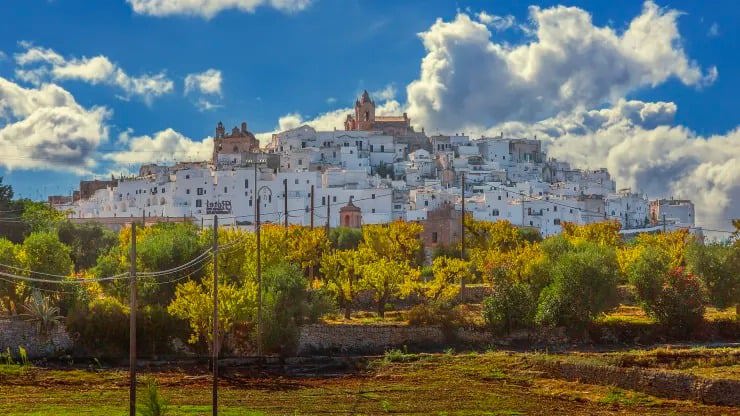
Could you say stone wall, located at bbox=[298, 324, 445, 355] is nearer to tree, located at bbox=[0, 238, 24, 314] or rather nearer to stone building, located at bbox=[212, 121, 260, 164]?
tree, located at bbox=[0, 238, 24, 314]

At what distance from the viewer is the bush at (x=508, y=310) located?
49.0m

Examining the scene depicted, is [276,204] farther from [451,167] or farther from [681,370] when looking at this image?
[681,370]

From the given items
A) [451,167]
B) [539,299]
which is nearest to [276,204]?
[451,167]

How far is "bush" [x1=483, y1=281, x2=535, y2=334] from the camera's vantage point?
49.0 m

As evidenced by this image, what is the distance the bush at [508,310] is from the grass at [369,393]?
23.0ft

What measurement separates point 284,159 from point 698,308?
8769cm

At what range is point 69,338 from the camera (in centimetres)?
4462

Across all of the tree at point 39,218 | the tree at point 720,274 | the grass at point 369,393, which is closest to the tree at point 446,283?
the grass at point 369,393

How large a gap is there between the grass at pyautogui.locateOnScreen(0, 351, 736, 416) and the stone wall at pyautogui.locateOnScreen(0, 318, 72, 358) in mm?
4258

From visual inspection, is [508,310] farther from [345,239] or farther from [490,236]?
[345,239]

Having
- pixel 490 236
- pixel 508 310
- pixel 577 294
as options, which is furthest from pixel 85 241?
pixel 577 294

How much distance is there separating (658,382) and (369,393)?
381 inches

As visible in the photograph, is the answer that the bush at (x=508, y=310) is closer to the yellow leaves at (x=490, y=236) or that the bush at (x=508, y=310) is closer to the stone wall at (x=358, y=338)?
the stone wall at (x=358, y=338)

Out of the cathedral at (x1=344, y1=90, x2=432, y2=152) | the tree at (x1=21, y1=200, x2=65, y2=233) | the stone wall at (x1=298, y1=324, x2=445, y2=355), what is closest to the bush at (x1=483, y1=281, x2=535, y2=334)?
the stone wall at (x1=298, y1=324, x2=445, y2=355)
